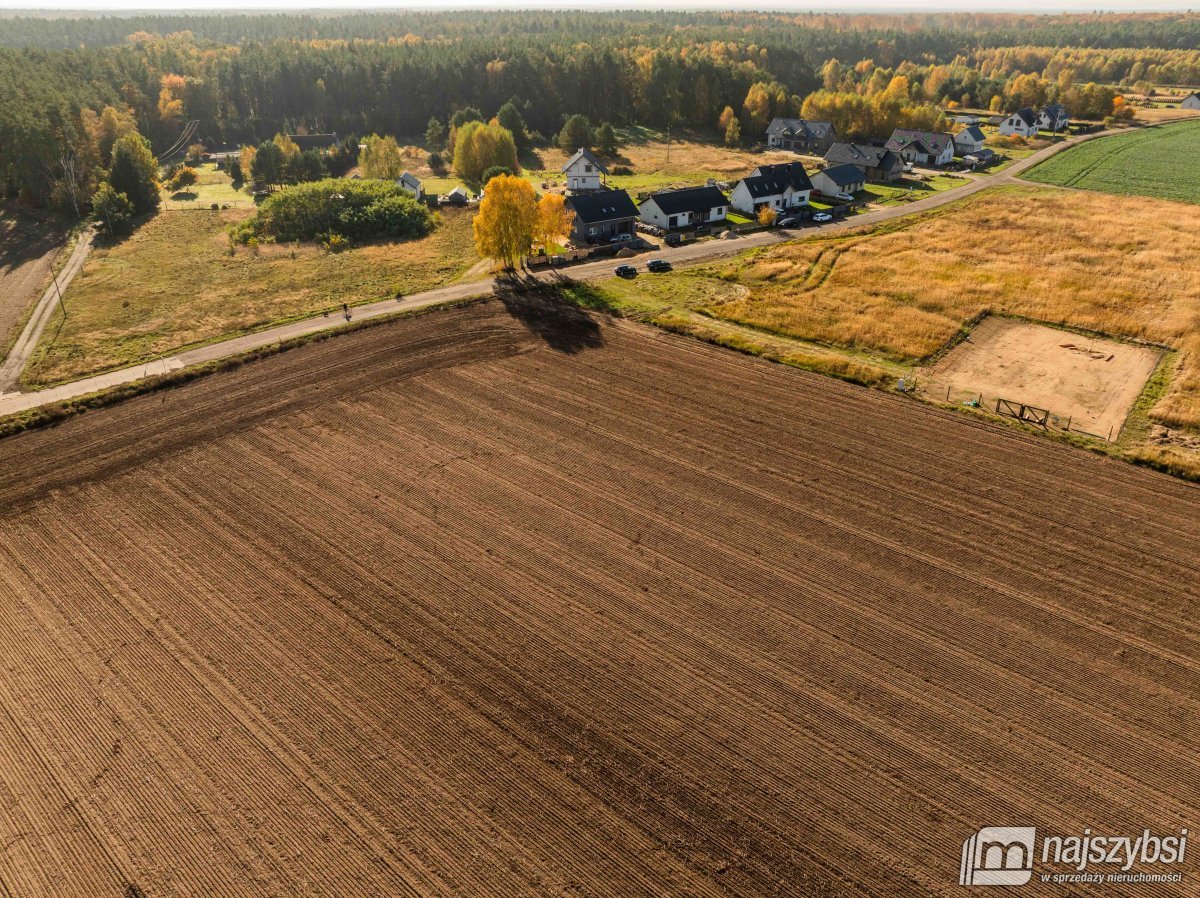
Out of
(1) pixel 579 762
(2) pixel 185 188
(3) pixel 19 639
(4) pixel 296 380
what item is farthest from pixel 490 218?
(2) pixel 185 188

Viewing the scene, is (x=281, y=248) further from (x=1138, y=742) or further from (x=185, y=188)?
(x=1138, y=742)

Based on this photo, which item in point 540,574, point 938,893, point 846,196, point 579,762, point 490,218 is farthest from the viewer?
point 846,196

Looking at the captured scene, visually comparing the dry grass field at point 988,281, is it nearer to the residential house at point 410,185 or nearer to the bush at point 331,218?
the bush at point 331,218

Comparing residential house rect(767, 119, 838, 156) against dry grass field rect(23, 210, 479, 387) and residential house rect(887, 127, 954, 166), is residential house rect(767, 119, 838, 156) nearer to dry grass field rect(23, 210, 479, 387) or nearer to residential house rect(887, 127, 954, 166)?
residential house rect(887, 127, 954, 166)

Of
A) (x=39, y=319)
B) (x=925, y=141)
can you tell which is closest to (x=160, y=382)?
(x=39, y=319)

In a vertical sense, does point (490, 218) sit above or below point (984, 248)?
above

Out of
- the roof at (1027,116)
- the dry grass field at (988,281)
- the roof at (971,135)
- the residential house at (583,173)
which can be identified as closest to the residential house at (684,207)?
the dry grass field at (988,281)
